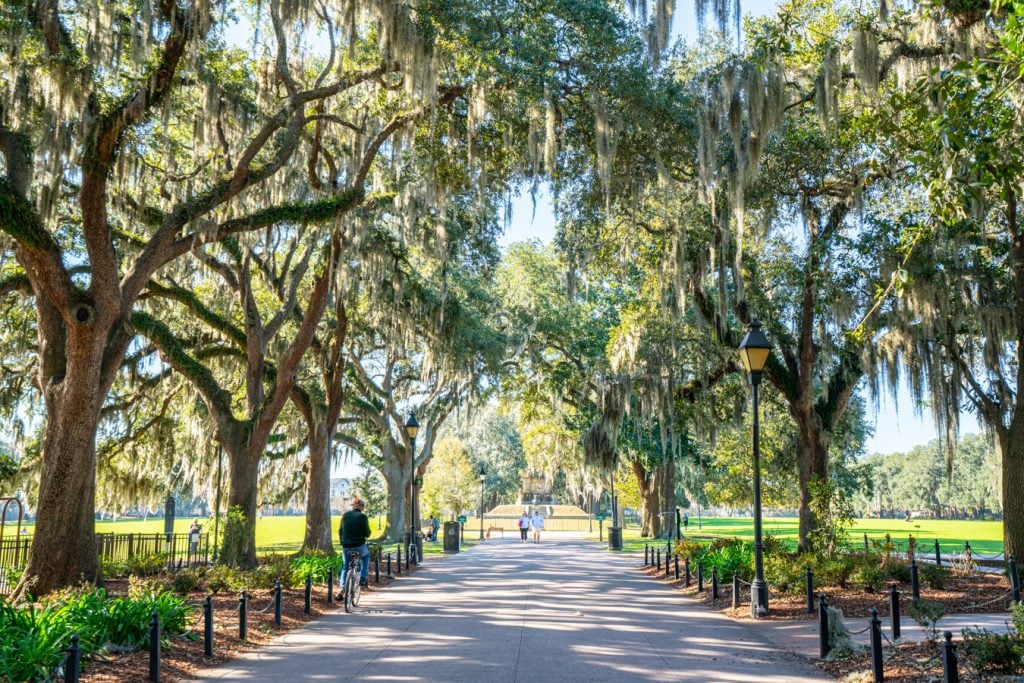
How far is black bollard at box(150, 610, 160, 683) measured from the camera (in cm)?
746

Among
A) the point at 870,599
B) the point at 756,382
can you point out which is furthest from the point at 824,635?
the point at 756,382

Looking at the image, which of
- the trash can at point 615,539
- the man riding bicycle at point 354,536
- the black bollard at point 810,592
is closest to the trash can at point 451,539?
the trash can at point 615,539

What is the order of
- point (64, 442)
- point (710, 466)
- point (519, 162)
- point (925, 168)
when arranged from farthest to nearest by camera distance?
point (710, 466)
point (519, 162)
point (64, 442)
point (925, 168)

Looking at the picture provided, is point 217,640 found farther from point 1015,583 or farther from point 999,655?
point 1015,583

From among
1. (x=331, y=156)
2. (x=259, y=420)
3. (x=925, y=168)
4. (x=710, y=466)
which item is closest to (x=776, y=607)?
(x=925, y=168)

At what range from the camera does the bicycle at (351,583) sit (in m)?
13.0

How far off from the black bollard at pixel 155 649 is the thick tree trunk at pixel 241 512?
9565 mm

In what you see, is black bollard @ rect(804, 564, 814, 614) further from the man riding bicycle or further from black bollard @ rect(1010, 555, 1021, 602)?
the man riding bicycle

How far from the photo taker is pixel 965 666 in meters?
7.32

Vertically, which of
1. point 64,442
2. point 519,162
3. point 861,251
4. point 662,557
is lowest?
point 662,557

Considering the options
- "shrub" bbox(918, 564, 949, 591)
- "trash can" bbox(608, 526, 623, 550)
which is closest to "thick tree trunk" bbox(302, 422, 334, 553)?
"trash can" bbox(608, 526, 623, 550)

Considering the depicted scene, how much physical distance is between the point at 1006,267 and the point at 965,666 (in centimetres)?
1362

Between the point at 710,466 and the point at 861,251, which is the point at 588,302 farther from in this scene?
the point at 861,251

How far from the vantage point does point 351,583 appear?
43.0 ft
